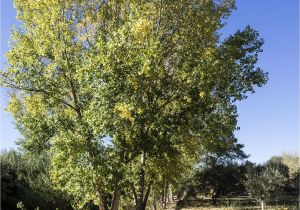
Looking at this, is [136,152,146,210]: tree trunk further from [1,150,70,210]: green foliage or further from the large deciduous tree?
[1,150,70,210]: green foliage

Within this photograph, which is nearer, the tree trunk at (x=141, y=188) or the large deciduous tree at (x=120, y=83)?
the large deciduous tree at (x=120, y=83)

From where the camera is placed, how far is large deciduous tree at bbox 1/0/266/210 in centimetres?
1730

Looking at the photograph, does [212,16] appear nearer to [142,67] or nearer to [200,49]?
[200,49]

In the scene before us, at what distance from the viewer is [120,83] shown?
17500mm

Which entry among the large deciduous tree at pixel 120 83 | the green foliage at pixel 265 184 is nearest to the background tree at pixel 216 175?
the green foliage at pixel 265 184

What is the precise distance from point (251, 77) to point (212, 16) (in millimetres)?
4206

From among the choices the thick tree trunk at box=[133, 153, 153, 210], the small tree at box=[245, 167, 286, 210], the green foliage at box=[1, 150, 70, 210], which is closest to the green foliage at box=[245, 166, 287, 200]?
the small tree at box=[245, 167, 286, 210]

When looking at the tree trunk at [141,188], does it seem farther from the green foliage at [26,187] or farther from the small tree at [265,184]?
the small tree at [265,184]

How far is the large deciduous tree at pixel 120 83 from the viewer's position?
17297mm

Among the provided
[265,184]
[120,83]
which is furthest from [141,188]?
[265,184]

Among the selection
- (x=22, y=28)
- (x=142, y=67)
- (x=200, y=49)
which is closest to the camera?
(x=142, y=67)

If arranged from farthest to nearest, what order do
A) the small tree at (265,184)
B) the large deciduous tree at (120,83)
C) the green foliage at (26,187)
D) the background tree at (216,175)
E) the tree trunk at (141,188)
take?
the background tree at (216,175), the small tree at (265,184), the green foliage at (26,187), the tree trunk at (141,188), the large deciduous tree at (120,83)

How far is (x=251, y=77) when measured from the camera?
1956 cm

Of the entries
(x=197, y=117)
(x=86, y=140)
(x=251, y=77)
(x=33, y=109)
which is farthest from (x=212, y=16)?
(x=33, y=109)
